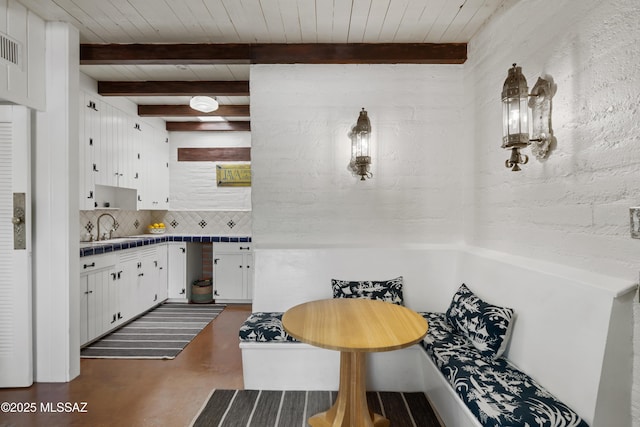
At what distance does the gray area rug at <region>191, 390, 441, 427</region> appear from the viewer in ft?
6.68

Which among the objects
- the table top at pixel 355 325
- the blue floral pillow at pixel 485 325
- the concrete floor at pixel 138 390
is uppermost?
the table top at pixel 355 325

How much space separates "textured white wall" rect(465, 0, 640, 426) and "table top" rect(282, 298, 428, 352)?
2.89 ft

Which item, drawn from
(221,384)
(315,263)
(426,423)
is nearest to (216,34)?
(315,263)

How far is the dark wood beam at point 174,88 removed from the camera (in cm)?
365

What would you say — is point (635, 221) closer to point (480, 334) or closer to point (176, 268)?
point (480, 334)

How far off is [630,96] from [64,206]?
3464 mm

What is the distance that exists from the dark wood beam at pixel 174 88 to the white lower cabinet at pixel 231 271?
2067mm

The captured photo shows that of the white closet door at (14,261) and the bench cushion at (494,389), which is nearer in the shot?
the bench cushion at (494,389)

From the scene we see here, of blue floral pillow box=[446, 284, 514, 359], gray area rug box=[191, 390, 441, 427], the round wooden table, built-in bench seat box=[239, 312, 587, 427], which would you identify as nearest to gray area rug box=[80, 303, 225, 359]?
gray area rug box=[191, 390, 441, 427]

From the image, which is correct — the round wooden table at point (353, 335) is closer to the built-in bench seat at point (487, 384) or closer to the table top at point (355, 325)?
the table top at point (355, 325)

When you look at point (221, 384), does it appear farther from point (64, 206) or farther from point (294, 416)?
point (64, 206)

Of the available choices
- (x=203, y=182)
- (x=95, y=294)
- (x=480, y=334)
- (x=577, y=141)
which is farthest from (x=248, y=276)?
(x=577, y=141)

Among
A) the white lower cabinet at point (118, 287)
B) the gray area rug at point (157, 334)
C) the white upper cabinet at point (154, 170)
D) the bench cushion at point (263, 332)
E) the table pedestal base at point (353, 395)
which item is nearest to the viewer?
the table pedestal base at point (353, 395)

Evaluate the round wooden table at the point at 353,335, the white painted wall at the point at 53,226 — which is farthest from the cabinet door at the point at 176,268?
the round wooden table at the point at 353,335
